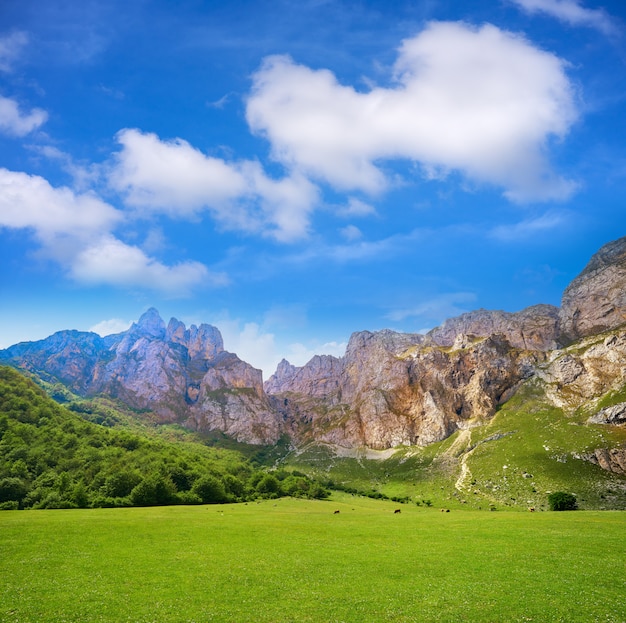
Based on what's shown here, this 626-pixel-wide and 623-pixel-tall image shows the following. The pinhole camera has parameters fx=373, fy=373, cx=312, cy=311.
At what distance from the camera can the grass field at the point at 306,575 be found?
26938 millimetres

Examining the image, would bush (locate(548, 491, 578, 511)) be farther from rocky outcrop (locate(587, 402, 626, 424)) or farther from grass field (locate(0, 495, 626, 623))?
rocky outcrop (locate(587, 402, 626, 424))

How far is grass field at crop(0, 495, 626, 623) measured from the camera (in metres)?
26.9

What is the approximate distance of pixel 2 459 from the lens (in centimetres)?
12519

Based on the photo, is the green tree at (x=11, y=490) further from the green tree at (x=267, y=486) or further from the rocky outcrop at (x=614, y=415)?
the rocky outcrop at (x=614, y=415)

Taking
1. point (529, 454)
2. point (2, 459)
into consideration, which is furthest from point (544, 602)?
point (529, 454)

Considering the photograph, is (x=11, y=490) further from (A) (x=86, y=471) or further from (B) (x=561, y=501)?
(B) (x=561, y=501)

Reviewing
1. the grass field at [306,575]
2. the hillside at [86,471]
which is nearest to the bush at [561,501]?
the grass field at [306,575]

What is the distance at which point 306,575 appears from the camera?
3628 centimetres

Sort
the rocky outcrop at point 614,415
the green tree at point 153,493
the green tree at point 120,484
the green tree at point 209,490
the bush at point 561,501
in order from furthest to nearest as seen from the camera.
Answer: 1. the rocky outcrop at point 614,415
2. the green tree at point 209,490
3. the bush at point 561,501
4. the green tree at point 120,484
5. the green tree at point 153,493

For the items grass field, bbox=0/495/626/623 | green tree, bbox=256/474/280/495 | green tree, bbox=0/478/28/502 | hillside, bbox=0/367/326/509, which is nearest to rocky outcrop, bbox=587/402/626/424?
hillside, bbox=0/367/326/509

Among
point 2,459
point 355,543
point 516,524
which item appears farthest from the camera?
point 2,459

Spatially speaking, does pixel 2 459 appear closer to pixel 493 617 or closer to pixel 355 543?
pixel 355 543

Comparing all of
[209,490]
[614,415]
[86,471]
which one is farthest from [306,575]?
[614,415]

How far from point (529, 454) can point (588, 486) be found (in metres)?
40.1
